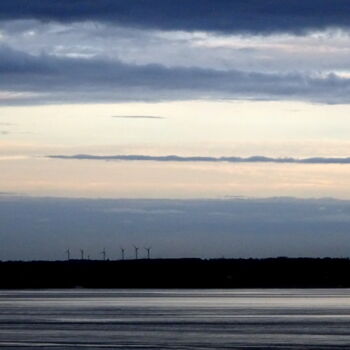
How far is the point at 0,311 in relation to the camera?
271 ft

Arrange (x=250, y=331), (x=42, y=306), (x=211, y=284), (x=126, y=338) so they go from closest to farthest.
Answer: (x=126, y=338) < (x=250, y=331) < (x=42, y=306) < (x=211, y=284)

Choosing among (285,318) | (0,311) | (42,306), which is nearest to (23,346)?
(285,318)

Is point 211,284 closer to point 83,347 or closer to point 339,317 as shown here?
point 339,317

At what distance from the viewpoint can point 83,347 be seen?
5391cm

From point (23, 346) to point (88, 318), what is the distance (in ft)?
66.6

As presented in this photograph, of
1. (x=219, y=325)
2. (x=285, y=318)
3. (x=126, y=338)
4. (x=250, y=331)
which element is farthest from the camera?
(x=285, y=318)

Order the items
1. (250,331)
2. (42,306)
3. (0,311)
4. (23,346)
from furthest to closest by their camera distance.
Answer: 1. (42,306)
2. (0,311)
3. (250,331)
4. (23,346)

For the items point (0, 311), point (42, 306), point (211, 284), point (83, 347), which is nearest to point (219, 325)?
point (83, 347)

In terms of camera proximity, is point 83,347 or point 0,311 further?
point 0,311

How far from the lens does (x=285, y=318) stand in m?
73.2

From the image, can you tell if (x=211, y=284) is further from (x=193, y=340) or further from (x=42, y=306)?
(x=193, y=340)

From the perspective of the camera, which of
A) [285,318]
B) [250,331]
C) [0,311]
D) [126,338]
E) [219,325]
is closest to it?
[126,338]

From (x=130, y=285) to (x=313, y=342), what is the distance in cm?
14164

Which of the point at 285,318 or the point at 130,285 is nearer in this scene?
the point at 285,318
